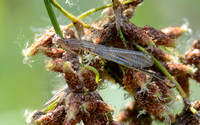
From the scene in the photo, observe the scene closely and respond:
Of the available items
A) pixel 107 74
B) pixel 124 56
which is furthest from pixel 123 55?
pixel 107 74

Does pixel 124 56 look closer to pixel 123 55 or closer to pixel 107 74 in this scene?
pixel 123 55

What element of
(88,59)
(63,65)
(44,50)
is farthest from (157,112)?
(44,50)

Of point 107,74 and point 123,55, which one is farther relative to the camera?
point 107,74

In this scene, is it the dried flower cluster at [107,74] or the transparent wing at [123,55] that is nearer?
the dried flower cluster at [107,74]

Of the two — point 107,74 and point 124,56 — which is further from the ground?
point 124,56

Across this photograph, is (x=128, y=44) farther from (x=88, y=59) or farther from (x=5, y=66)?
(x=5, y=66)

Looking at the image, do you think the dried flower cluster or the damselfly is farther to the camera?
the damselfly

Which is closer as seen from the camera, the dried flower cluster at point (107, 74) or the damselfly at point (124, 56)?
the dried flower cluster at point (107, 74)

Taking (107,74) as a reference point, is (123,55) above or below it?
above

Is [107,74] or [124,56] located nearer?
[124,56]

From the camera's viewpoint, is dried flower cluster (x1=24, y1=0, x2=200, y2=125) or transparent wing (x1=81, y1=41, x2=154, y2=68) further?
transparent wing (x1=81, y1=41, x2=154, y2=68)
